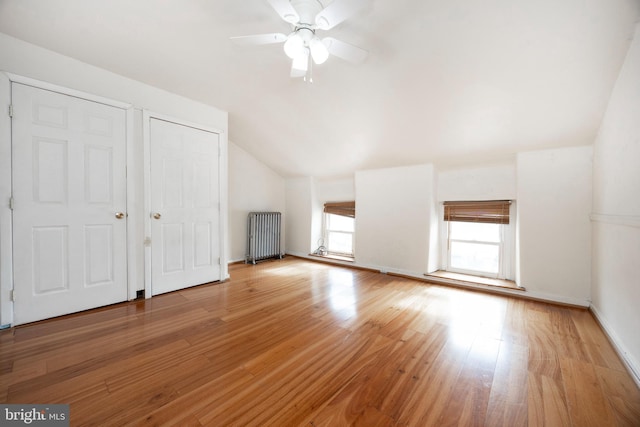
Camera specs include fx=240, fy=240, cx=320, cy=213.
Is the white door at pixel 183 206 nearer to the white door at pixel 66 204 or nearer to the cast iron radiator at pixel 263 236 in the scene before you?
the white door at pixel 66 204

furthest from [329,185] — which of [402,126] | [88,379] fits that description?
[88,379]

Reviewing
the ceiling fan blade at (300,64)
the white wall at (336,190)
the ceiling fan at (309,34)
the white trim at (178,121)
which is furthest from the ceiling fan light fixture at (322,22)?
the white wall at (336,190)

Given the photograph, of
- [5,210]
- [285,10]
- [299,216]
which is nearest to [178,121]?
[5,210]

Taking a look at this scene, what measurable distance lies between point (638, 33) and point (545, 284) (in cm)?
245

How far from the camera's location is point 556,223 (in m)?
2.78

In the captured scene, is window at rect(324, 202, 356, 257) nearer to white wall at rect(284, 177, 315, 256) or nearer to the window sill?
white wall at rect(284, 177, 315, 256)

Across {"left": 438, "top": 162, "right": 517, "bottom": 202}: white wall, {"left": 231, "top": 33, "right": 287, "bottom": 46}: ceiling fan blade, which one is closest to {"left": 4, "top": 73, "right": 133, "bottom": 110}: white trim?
{"left": 231, "top": 33, "right": 287, "bottom": 46}: ceiling fan blade

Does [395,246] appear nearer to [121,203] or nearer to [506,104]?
[506,104]

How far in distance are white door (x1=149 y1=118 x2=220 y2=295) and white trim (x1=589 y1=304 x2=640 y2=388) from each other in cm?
405

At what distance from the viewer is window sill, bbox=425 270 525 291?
10.1 ft

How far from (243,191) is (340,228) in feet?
7.08

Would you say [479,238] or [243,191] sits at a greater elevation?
[243,191]

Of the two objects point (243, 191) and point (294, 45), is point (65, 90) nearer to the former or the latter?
point (294, 45)

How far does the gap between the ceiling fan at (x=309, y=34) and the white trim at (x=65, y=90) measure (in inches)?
69.1
